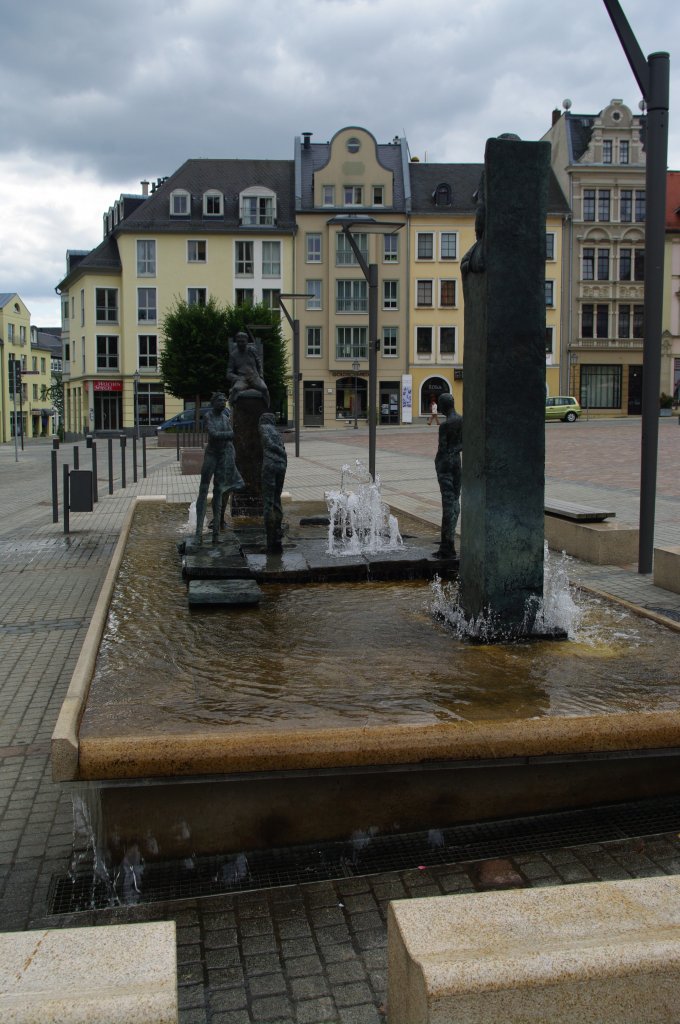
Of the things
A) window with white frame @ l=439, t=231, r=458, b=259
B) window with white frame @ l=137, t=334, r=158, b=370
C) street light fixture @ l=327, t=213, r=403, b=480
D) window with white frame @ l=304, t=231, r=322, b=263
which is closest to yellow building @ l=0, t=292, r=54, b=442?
window with white frame @ l=137, t=334, r=158, b=370

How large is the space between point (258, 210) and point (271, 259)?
9.81ft

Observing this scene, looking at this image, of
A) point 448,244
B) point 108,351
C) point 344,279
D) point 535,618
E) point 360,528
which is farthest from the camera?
point 108,351

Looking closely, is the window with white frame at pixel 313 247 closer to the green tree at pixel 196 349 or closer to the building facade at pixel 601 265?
the building facade at pixel 601 265

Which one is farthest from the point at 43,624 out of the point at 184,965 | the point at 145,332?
the point at 145,332

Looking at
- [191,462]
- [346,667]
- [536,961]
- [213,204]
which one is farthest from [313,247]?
[536,961]

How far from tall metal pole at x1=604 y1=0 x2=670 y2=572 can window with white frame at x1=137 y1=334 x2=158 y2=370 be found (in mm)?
52290

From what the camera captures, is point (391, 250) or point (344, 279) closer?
point (344, 279)

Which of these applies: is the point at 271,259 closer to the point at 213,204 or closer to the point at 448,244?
the point at 213,204

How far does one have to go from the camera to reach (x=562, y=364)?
197 ft

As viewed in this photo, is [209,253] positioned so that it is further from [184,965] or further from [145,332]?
[184,965]

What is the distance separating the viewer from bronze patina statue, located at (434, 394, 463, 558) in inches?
279

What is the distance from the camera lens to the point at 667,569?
28.7 feet

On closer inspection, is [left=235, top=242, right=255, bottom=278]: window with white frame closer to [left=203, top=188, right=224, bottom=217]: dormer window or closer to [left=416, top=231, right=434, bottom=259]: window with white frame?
[left=203, top=188, right=224, bottom=217]: dormer window

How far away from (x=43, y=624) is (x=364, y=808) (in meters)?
4.94
